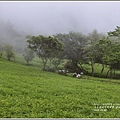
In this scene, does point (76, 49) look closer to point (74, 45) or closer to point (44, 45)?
point (74, 45)

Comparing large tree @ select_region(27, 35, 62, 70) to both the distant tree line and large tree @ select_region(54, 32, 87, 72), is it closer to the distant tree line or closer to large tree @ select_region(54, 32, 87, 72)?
the distant tree line

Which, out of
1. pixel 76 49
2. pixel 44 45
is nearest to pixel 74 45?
pixel 76 49

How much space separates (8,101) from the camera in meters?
9.34

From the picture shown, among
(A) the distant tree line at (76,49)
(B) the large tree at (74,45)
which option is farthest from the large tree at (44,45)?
(B) the large tree at (74,45)

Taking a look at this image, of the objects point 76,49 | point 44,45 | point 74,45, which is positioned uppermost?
point 74,45

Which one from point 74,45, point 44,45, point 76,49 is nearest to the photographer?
point 44,45

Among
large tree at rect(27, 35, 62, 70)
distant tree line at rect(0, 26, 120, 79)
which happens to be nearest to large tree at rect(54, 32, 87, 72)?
distant tree line at rect(0, 26, 120, 79)

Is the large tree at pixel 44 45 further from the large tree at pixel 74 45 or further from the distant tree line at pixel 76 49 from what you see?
the large tree at pixel 74 45

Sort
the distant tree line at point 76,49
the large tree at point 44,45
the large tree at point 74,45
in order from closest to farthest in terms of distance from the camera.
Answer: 1. the distant tree line at point 76,49
2. the large tree at point 44,45
3. the large tree at point 74,45

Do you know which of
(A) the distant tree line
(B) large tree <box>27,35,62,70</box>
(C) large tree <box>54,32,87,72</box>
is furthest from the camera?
(C) large tree <box>54,32,87,72</box>

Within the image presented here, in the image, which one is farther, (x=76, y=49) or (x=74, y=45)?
(x=74, y=45)

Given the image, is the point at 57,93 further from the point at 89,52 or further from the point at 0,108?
the point at 89,52

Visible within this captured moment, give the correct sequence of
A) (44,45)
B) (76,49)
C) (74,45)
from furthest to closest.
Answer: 1. (74,45)
2. (76,49)
3. (44,45)

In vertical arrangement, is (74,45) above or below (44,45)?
above
